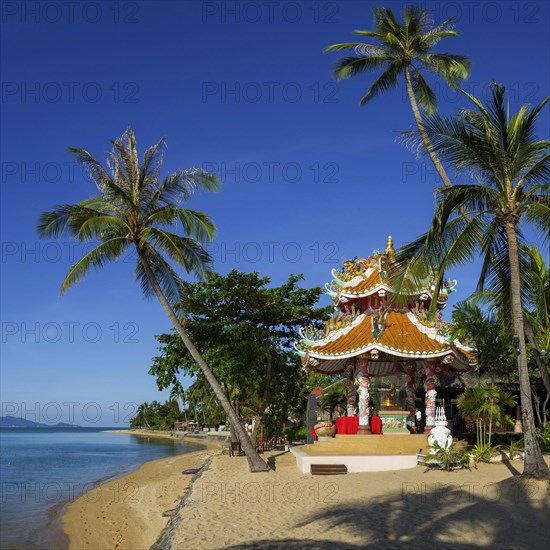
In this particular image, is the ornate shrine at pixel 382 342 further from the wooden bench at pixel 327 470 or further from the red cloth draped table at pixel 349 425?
the wooden bench at pixel 327 470

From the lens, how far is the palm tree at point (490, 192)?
45.0 ft

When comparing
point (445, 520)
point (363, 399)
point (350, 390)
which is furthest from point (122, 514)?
point (445, 520)

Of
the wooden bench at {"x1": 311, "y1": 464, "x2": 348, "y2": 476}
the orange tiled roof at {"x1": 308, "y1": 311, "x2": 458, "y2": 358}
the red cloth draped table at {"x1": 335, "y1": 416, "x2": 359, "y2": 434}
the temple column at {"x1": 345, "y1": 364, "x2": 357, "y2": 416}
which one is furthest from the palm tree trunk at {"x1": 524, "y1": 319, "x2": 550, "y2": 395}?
the temple column at {"x1": 345, "y1": 364, "x2": 357, "y2": 416}

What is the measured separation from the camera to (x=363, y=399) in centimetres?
1881

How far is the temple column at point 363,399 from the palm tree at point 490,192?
5592 mm

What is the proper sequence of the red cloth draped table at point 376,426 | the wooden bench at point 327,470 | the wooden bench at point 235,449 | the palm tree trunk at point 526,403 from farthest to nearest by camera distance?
the wooden bench at point 235,449 < the red cloth draped table at point 376,426 < the wooden bench at point 327,470 < the palm tree trunk at point 526,403

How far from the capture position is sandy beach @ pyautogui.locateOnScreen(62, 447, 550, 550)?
31.7 feet

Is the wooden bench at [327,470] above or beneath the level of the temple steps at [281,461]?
above

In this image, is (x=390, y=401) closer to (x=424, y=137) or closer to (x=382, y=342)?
(x=382, y=342)

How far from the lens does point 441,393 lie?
3041cm

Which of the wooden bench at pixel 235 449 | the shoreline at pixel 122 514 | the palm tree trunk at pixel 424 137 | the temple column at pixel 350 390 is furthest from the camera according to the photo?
the wooden bench at pixel 235 449

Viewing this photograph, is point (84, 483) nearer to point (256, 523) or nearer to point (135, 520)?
point (135, 520)

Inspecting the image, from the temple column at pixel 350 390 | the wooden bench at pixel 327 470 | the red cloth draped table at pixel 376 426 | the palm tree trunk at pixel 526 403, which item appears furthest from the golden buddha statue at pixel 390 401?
the palm tree trunk at pixel 526 403

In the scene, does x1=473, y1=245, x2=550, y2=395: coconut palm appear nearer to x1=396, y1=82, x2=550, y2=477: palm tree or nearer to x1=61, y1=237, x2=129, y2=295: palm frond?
x1=396, y1=82, x2=550, y2=477: palm tree
